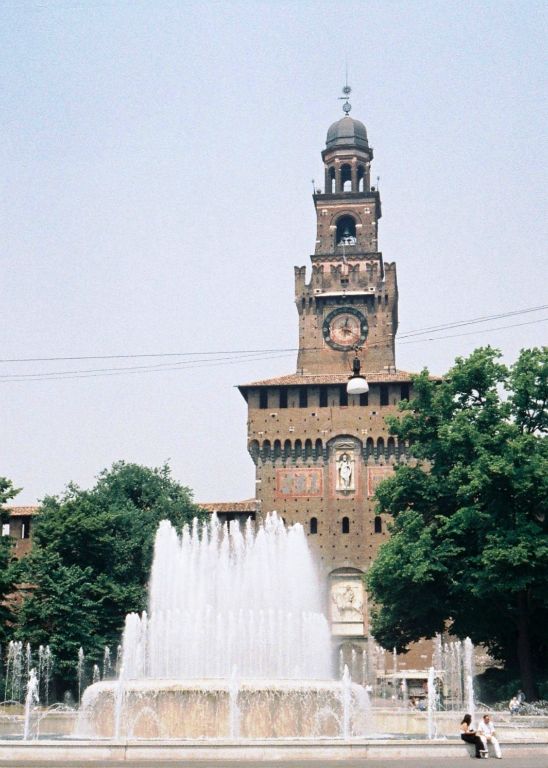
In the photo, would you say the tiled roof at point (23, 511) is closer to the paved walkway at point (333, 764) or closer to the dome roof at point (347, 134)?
the dome roof at point (347, 134)

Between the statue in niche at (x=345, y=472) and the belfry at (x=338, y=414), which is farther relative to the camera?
the statue in niche at (x=345, y=472)

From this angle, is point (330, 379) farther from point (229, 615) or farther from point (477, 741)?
point (477, 741)

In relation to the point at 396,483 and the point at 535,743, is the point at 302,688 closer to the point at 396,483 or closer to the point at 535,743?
the point at 535,743

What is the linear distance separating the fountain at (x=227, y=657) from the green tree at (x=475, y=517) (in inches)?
114

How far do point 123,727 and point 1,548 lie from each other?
60.5 ft

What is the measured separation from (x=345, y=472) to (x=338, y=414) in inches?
102

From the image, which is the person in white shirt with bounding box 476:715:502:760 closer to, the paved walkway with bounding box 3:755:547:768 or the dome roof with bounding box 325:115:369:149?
the paved walkway with bounding box 3:755:547:768

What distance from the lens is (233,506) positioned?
47438mm

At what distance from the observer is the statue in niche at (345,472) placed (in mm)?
46969

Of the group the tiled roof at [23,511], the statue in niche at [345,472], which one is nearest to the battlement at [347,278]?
the statue in niche at [345,472]

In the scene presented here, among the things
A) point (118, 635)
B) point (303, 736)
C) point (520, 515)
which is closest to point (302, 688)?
point (303, 736)

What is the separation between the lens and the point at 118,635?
38.9 metres

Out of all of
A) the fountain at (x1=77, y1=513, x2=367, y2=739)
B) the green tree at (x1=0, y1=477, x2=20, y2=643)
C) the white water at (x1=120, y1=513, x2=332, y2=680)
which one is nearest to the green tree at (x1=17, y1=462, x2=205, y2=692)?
the green tree at (x1=0, y1=477, x2=20, y2=643)

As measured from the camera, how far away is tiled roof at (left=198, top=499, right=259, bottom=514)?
47.0m
